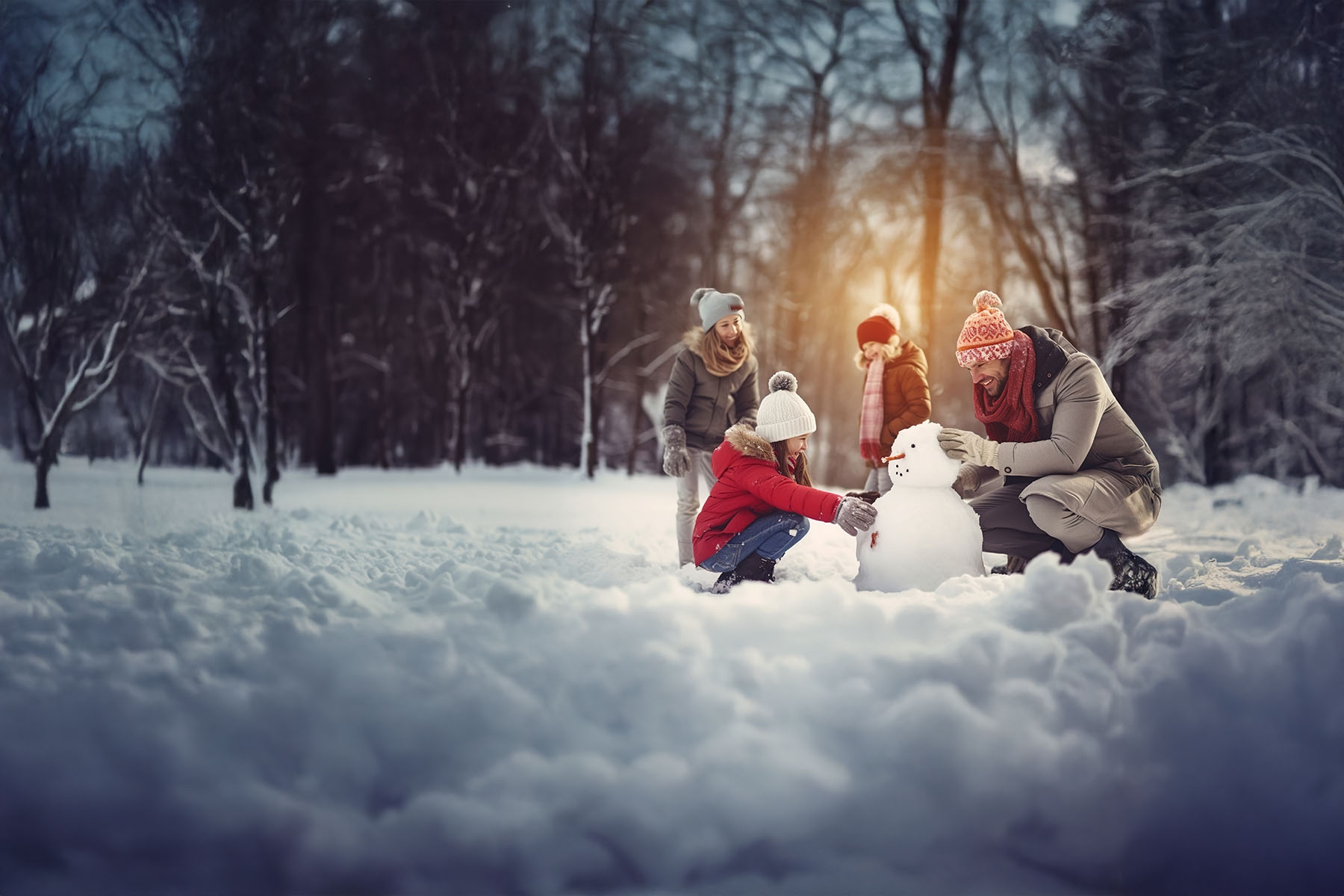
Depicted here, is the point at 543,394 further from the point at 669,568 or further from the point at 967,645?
the point at 967,645

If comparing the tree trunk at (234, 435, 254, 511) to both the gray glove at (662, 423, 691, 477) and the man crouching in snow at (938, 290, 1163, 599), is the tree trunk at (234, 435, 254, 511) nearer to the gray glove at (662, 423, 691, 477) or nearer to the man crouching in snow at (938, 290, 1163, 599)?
the gray glove at (662, 423, 691, 477)

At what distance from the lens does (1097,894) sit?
2.08 metres

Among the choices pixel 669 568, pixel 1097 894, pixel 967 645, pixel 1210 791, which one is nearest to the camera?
pixel 1097 894

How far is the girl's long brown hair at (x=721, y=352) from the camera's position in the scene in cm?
470

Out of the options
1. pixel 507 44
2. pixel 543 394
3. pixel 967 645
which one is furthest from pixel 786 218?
pixel 967 645

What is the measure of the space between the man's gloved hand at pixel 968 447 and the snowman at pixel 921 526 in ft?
0.14

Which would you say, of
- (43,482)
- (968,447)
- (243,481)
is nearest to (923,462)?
→ (968,447)

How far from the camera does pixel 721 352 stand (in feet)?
15.4

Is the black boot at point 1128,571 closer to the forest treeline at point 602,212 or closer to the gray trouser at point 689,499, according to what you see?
the gray trouser at point 689,499

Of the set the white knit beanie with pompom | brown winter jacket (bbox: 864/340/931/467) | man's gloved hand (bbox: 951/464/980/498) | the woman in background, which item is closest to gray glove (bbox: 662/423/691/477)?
the woman in background

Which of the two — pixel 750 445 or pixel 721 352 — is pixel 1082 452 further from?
pixel 721 352

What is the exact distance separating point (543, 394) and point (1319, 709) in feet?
53.7

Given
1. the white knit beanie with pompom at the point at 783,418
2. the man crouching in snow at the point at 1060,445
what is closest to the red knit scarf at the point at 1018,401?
the man crouching in snow at the point at 1060,445

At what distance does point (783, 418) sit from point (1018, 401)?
108 centimetres
